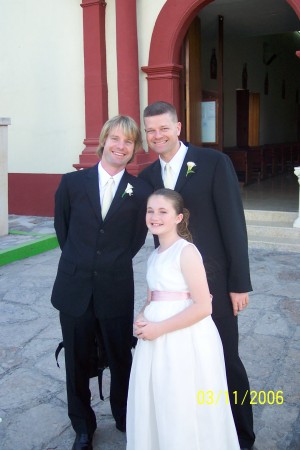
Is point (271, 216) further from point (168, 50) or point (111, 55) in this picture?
point (111, 55)

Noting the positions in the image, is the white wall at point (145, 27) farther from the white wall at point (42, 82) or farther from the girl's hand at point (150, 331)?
the girl's hand at point (150, 331)

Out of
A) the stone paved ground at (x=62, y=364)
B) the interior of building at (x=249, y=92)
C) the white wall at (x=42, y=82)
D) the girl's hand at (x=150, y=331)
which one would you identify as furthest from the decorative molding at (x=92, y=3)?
the girl's hand at (x=150, y=331)

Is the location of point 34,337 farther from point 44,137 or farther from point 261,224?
point 44,137

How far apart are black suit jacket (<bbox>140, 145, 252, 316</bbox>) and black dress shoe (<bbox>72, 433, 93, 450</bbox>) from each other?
0.85 meters

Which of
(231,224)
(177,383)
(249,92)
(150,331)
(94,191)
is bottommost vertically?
(177,383)

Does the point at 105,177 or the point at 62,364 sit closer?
the point at 105,177

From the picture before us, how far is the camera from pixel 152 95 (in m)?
7.17

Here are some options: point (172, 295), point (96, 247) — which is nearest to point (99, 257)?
point (96, 247)

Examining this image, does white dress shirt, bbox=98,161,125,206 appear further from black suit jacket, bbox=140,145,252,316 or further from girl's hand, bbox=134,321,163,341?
girl's hand, bbox=134,321,163,341

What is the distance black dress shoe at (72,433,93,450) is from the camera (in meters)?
2.32

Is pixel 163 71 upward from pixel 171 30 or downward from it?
downward
